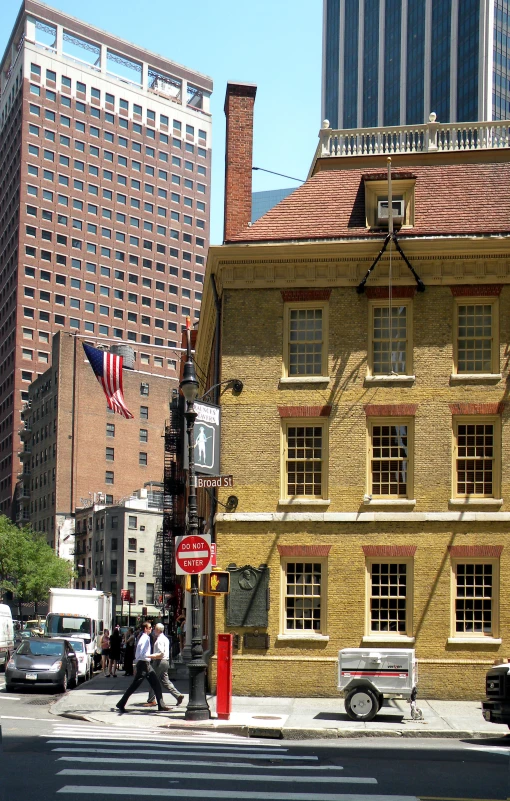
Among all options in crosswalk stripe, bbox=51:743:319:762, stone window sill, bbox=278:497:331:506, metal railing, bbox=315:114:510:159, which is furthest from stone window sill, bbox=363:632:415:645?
metal railing, bbox=315:114:510:159

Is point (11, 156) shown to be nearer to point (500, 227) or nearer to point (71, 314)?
point (71, 314)

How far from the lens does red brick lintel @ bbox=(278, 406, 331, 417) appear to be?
26.9 m

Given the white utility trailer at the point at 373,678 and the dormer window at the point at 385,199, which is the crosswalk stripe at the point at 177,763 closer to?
the white utility trailer at the point at 373,678

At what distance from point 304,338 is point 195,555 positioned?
793cm

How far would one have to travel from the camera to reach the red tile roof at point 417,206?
91.0 ft

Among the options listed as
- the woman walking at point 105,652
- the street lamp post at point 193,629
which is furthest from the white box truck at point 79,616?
the street lamp post at point 193,629

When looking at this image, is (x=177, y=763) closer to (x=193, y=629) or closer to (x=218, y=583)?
(x=193, y=629)

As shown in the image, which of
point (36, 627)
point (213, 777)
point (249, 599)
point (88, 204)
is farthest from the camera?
point (88, 204)

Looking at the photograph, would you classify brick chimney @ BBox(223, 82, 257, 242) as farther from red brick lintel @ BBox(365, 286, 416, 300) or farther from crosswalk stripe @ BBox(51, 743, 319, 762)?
crosswalk stripe @ BBox(51, 743, 319, 762)

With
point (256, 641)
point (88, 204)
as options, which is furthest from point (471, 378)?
point (88, 204)

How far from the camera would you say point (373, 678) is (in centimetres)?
2108

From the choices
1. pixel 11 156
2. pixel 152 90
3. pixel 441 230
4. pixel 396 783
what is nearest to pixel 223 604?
pixel 441 230

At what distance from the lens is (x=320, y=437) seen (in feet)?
89.0

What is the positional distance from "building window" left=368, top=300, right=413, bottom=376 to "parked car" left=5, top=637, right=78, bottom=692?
1144 centimetres
